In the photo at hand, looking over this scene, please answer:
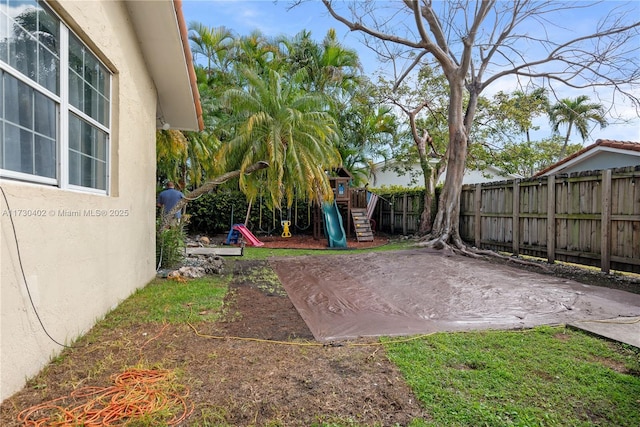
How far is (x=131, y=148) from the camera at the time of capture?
539cm

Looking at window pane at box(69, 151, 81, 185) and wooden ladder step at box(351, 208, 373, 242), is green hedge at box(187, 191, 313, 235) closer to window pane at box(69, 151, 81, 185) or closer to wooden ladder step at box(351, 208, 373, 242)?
wooden ladder step at box(351, 208, 373, 242)

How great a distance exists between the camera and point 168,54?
589 centimetres

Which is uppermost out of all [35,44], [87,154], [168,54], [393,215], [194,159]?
[168,54]

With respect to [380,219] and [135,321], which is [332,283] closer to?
[135,321]

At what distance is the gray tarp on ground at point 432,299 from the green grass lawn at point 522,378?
1.84 ft

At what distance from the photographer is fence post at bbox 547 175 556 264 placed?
8.52 metres

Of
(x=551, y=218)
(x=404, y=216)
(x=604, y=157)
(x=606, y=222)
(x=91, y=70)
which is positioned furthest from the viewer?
(x=404, y=216)

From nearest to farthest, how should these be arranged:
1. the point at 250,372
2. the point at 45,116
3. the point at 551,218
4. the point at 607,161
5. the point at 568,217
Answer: the point at 250,372, the point at 45,116, the point at 568,217, the point at 551,218, the point at 607,161

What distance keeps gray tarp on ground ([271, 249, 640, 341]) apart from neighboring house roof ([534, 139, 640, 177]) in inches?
259

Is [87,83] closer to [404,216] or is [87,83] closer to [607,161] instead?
[404,216]

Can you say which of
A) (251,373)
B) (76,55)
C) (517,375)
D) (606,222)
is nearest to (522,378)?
(517,375)

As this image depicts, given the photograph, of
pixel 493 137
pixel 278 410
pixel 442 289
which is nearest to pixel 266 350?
pixel 278 410

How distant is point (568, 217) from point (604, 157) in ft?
20.4

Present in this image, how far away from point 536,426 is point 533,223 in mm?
8270
